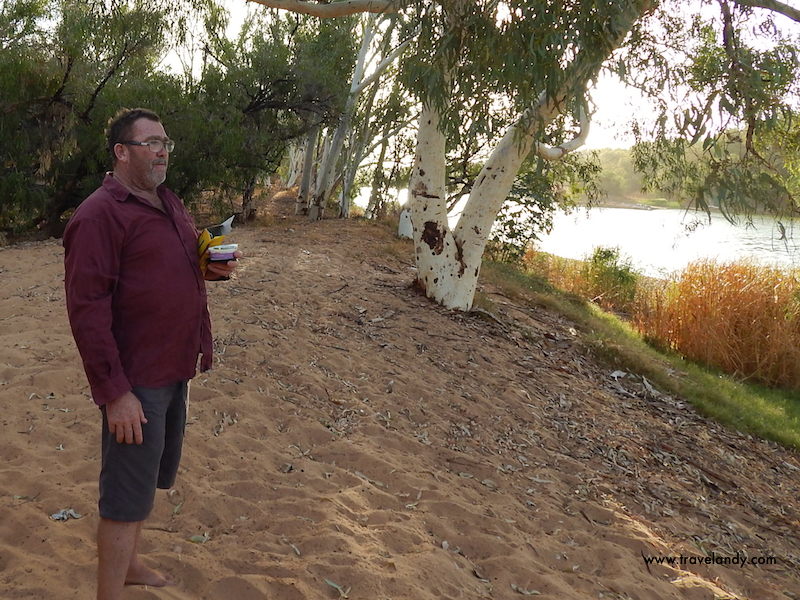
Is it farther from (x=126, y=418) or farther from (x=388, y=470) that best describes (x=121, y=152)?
(x=388, y=470)

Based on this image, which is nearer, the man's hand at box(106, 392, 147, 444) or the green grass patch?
the man's hand at box(106, 392, 147, 444)

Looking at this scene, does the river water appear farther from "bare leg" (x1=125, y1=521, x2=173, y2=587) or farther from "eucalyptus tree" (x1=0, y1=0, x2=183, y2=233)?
"bare leg" (x1=125, y1=521, x2=173, y2=587)

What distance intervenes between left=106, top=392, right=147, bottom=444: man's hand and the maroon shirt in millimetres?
32

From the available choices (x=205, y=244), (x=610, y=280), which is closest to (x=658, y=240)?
(x=610, y=280)

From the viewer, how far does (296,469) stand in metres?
4.00

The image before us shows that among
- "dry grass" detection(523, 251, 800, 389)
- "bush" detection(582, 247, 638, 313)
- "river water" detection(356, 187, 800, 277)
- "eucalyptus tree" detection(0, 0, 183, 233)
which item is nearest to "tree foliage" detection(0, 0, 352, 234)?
"eucalyptus tree" detection(0, 0, 183, 233)

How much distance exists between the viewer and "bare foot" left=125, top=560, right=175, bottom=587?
276cm

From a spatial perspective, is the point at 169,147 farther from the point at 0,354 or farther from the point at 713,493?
the point at 713,493

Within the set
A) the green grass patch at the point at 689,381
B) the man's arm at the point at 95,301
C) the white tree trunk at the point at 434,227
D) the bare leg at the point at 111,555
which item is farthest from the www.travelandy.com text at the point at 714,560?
the white tree trunk at the point at 434,227

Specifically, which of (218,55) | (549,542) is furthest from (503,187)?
(218,55)

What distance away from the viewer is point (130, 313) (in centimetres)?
234

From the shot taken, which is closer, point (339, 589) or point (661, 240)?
point (339, 589)

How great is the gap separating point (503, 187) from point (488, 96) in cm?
166

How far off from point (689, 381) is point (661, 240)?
22.8 m
